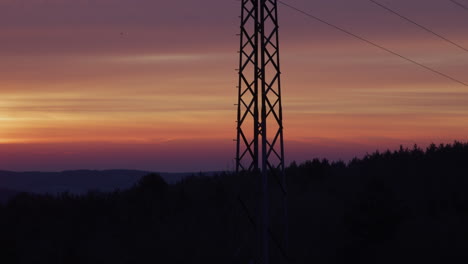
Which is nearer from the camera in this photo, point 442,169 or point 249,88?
point 249,88

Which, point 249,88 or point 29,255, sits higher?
point 249,88

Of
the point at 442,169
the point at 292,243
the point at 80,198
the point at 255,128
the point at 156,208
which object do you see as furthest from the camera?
the point at 80,198

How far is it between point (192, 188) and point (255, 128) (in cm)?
6009

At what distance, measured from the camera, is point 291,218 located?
2518 inches

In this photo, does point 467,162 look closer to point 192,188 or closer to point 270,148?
point 192,188

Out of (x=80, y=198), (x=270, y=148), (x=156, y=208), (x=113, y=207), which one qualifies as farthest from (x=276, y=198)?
(x=270, y=148)

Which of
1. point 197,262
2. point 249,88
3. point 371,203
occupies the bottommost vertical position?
point 197,262

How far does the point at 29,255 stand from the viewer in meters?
64.8

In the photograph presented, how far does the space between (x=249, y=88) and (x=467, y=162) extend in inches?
1751

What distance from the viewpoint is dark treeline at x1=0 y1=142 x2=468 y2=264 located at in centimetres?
5144

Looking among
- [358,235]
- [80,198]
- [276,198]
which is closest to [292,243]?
[358,235]

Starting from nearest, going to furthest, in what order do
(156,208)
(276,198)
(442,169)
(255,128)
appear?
(255,128)
(442,169)
(276,198)
(156,208)

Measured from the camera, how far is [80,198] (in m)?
89.9

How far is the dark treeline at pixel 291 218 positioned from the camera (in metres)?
51.4
